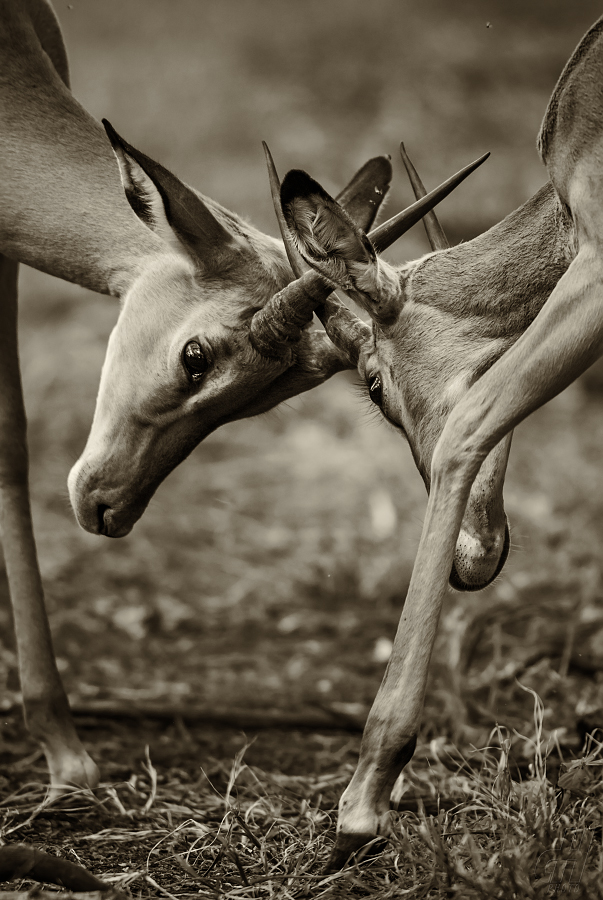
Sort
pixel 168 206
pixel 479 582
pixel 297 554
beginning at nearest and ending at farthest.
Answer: pixel 479 582 → pixel 168 206 → pixel 297 554

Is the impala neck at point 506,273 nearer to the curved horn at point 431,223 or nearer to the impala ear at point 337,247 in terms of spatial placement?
the impala ear at point 337,247

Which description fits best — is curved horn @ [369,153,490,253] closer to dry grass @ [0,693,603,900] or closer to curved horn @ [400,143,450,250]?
curved horn @ [400,143,450,250]

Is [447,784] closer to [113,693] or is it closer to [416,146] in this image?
[113,693]

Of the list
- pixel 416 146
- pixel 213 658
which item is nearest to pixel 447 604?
pixel 213 658

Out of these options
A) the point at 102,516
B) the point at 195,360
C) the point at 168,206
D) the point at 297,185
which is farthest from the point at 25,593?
the point at 297,185

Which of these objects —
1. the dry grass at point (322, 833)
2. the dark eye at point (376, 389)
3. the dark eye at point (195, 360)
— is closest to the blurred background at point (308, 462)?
the dark eye at point (376, 389)

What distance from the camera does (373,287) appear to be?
3.34m

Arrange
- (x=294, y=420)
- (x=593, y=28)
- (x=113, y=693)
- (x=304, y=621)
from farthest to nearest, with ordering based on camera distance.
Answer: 1. (x=294, y=420)
2. (x=304, y=621)
3. (x=113, y=693)
4. (x=593, y=28)

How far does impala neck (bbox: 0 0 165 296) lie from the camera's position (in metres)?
3.85

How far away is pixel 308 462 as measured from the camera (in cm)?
845

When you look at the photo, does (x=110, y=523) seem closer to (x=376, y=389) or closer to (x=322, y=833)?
(x=376, y=389)

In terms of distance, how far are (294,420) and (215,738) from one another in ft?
16.6

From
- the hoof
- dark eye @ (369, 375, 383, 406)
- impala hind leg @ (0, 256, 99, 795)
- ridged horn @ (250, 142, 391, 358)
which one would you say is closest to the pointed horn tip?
ridged horn @ (250, 142, 391, 358)

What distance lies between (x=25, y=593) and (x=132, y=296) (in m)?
1.31
